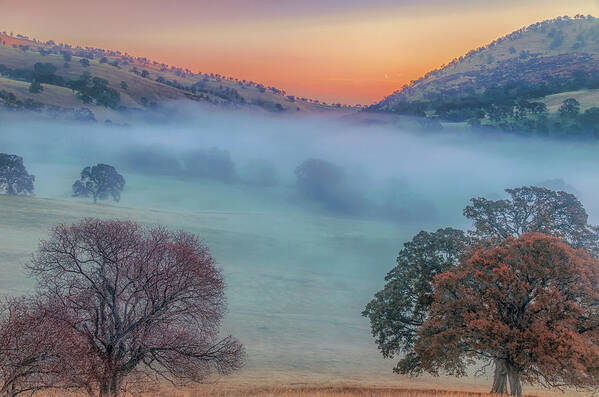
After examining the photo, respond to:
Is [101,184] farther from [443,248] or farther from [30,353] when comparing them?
[30,353]

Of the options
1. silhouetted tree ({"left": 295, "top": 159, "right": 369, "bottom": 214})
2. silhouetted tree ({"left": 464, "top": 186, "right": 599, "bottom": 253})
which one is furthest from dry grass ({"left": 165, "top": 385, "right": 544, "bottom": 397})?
silhouetted tree ({"left": 295, "top": 159, "right": 369, "bottom": 214})

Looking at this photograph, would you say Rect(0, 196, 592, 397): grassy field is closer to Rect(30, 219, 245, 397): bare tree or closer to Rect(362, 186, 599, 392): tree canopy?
Rect(362, 186, 599, 392): tree canopy

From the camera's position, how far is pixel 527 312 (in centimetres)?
2853

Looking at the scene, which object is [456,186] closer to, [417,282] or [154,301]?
[417,282]

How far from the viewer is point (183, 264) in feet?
92.1

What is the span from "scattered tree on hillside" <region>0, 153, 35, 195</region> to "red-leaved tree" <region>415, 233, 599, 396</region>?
110457 millimetres

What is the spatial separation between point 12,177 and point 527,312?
11539 cm

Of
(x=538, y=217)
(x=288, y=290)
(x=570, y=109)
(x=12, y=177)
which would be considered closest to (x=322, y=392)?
(x=538, y=217)

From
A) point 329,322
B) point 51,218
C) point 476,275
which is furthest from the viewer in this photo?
point 51,218

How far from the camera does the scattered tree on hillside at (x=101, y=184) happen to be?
13138 centimetres

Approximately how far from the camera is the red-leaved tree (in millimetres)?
27016

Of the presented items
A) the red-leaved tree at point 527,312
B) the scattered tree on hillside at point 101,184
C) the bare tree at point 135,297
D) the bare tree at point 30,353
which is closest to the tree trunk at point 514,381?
the red-leaved tree at point 527,312

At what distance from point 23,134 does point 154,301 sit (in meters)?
192

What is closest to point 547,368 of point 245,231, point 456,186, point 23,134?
point 245,231
